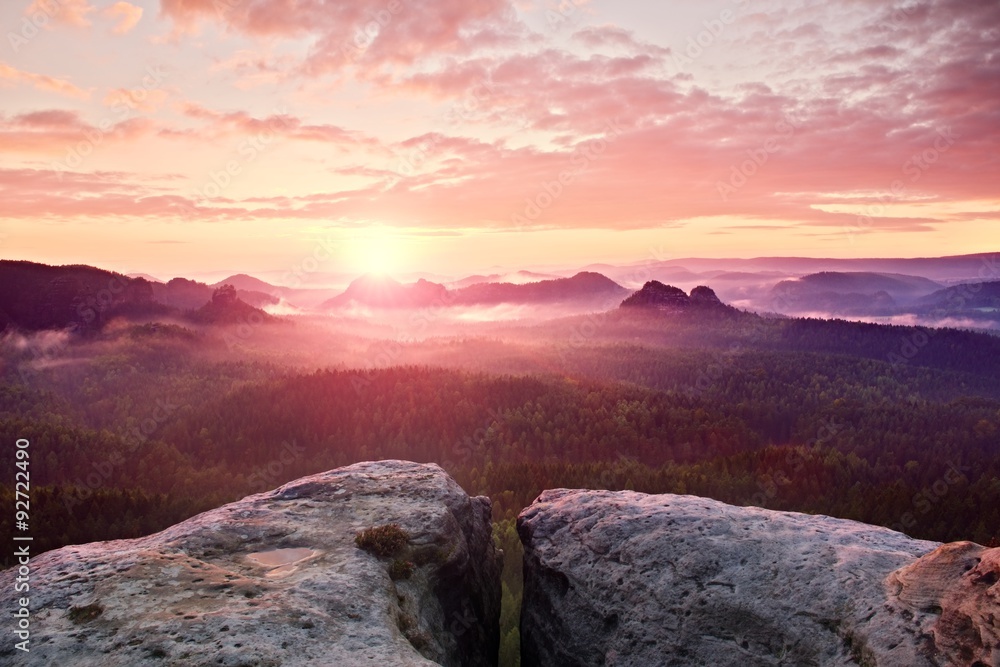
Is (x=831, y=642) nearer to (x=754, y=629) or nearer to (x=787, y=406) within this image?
(x=754, y=629)

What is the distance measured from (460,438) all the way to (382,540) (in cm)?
5217

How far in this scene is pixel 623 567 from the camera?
16.5 m

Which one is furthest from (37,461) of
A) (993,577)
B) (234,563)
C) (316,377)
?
(993,577)

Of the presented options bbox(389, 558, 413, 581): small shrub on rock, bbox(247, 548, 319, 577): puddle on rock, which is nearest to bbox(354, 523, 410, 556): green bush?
bbox(389, 558, 413, 581): small shrub on rock

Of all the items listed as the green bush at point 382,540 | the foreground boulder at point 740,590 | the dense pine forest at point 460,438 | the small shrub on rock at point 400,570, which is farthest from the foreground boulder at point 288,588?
the dense pine forest at point 460,438

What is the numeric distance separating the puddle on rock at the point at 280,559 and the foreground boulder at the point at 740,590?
24.1 ft

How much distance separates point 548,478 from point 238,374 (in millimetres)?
77951

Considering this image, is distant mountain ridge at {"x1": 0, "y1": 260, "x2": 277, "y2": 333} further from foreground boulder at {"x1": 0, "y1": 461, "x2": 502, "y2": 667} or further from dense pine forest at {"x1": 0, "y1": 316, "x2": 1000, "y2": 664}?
foreground boulder at {"x1": 0, "y1": 461, "x2": 502, "y2": 667}

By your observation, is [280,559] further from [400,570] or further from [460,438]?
[460,438]

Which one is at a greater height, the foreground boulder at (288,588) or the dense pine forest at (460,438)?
the foreground boulder at (288,588)

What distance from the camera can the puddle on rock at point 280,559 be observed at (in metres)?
14.2

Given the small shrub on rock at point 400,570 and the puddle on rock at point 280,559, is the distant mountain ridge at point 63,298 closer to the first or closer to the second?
the puddle on rock at point 280,559

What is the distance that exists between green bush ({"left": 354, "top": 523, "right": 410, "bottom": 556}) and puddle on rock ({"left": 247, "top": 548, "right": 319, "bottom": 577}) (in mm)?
1205

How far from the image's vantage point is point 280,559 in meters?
15.1
